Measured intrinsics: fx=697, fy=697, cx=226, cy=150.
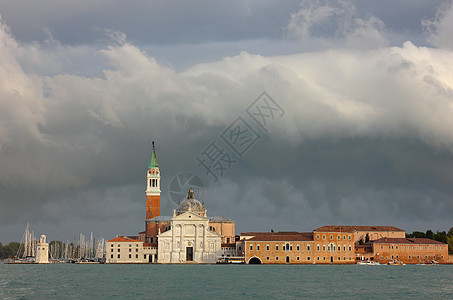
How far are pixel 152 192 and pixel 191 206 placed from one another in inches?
306

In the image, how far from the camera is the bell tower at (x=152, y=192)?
116750mm

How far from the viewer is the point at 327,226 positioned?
346 feet

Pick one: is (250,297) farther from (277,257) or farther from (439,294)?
(277,257)

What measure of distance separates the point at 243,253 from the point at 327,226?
44.1 feet

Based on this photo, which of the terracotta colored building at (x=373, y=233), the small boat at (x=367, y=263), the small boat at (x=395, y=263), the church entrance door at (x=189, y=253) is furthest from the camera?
the terracotta colored building at (x=373, y=233)

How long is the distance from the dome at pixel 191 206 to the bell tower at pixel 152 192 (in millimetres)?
4740

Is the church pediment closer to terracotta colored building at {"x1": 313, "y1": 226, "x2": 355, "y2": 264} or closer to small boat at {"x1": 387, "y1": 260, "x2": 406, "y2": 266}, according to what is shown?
terracotta colored building at {"x1": 313, "y1": 226, "x2": 355, "y2": 264}

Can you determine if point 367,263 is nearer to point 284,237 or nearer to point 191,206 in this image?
point 284,237

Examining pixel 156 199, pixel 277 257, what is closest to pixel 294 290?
pixel 277 257

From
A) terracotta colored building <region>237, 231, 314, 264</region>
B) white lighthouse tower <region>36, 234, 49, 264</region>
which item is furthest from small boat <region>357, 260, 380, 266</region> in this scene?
white lighthouse tower <region>36, 234, 49, 264</region>

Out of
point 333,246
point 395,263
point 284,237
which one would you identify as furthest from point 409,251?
point 284,237

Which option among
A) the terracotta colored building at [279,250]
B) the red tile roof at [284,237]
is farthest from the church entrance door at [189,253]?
the red tile roof at [284,237]

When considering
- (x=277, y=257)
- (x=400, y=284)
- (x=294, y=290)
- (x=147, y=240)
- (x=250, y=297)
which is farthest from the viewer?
(x=147, y=240)

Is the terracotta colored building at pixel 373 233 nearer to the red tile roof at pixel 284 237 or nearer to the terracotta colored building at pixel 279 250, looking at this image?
the red tile roof at pixel 284 237
